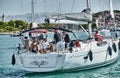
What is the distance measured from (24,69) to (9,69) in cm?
365

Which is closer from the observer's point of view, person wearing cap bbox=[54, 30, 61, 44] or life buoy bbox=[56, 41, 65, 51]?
life buoy bbox=[56, 41, 65, 51]

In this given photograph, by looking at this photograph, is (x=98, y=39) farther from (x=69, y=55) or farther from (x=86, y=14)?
(x=69, y=55)

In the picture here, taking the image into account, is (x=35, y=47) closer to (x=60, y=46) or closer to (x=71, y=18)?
(x=60, y=46)

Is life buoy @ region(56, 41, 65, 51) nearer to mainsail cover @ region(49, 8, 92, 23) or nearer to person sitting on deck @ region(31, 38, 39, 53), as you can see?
person sitting on deck @ region(31, 38, 39, 53)

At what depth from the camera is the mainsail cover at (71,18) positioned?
97.2 ft

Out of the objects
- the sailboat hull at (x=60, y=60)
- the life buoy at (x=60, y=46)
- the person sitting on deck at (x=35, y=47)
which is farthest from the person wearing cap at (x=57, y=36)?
the person sitting on deck at (x=35, y=47)

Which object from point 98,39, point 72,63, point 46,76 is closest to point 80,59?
point 72,63

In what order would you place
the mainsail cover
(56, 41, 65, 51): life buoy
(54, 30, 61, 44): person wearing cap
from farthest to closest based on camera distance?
the mainsail cover, (54, 30, 61, 44): person wearing cap, (56, 41, 65, 51): life buoy

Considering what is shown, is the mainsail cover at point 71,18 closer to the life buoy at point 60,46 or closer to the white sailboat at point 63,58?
the white sailboat at point 63,58

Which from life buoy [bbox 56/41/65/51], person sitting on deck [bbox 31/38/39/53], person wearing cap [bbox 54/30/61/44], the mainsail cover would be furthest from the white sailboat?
the mainsail cover

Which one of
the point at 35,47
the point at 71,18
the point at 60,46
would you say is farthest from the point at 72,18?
the point at 35,47

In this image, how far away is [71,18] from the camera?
3025cm

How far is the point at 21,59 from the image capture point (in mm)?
26156

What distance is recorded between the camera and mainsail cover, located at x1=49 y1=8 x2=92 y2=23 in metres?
29.6
